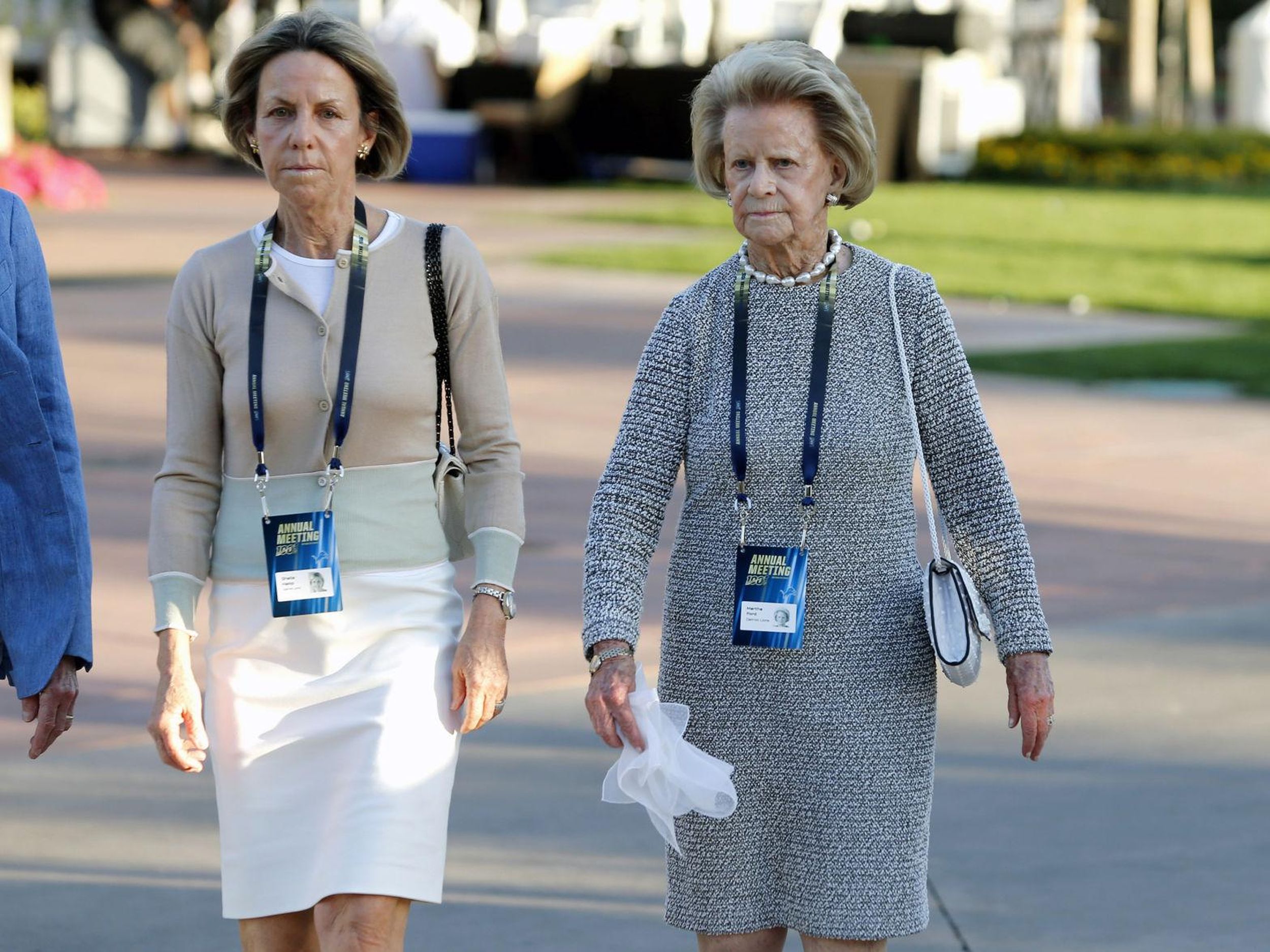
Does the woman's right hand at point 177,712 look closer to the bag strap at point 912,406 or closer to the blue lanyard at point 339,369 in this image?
the blue lanyard at point 339,369

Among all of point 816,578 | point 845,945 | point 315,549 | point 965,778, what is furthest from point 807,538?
point 965,778

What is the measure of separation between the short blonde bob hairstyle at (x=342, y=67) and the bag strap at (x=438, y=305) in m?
0.18

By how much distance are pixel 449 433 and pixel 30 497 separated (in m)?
0.75

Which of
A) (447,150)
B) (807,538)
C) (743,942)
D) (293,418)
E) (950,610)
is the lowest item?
(743,942)

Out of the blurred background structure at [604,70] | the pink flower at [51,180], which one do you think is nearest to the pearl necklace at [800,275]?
the pink flower at [51,180]

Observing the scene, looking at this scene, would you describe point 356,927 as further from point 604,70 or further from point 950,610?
point 604,70

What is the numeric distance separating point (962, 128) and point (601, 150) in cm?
642

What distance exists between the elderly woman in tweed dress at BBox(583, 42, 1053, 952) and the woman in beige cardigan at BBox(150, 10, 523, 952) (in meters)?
0.30

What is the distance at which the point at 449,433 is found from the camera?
3.56 meters

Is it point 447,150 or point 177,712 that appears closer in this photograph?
point 177,712

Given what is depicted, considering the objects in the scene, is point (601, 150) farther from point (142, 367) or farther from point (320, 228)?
point (320, 228)

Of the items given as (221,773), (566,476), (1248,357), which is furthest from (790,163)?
(1248,357)

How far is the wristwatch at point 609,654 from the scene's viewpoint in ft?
10.8

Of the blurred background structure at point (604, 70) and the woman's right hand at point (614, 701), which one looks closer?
the woman's right hand at point (614, 701)
